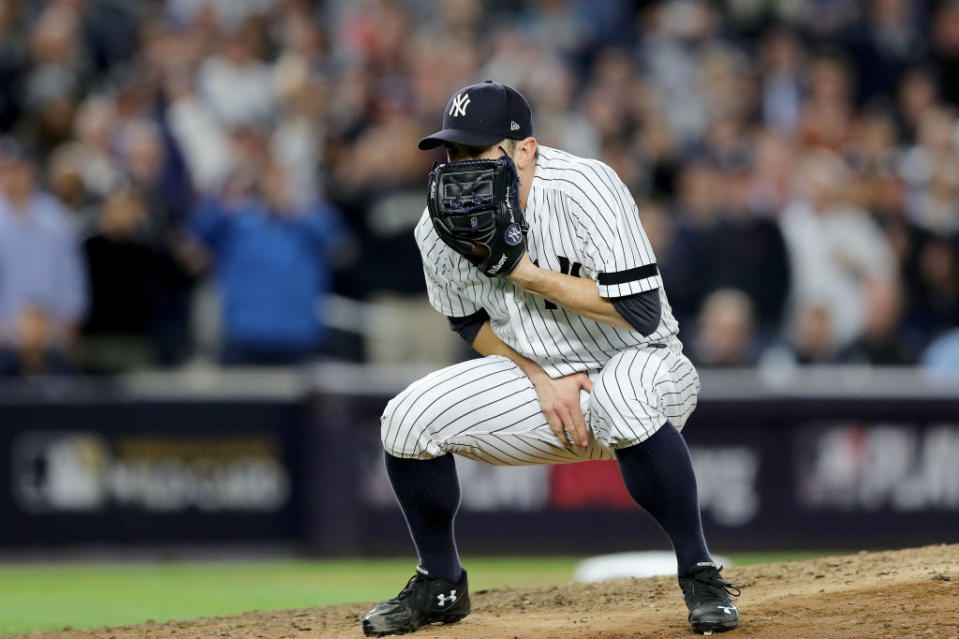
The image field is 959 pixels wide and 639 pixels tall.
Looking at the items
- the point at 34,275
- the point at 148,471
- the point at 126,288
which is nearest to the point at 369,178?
the point at 126,288

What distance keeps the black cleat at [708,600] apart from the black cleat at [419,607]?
830mm

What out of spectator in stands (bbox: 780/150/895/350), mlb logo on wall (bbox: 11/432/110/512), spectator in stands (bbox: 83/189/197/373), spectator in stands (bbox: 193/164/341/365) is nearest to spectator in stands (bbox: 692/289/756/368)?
spectator in stands (bbox: 780/150/895/350)

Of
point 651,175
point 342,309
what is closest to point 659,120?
point 651,175

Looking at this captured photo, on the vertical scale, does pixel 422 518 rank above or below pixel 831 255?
below

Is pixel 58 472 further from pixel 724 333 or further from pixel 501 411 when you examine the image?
pixel 501 411

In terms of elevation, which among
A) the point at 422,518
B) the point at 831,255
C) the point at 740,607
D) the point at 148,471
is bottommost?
the point at 740,607

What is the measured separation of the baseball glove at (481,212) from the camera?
4648 mm

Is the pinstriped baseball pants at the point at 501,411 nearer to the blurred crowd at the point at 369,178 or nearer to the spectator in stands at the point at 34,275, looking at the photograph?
the blurred crowd at the point at 369,178

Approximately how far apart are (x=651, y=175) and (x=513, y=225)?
752cm

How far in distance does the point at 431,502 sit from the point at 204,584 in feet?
14.5

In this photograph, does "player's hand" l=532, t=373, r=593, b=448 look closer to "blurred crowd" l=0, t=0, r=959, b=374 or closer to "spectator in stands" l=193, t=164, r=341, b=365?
"blurred crowd" l=0, t=0, r=959, b=374

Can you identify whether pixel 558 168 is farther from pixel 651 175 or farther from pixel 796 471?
pixel 651 175

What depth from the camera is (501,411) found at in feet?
16.2

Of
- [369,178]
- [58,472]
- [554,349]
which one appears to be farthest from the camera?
[369,178]
